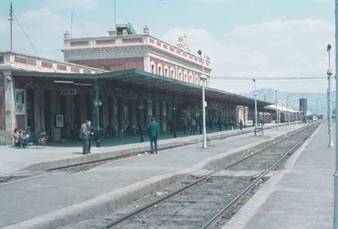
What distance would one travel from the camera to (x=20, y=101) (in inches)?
1390

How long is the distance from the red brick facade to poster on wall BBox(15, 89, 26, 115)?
27713 millimetres

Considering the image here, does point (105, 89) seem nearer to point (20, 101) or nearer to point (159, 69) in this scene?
point (20, 101)

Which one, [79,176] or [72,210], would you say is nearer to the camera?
[72,210]

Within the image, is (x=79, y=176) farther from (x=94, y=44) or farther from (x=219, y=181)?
(x=94, y=44)

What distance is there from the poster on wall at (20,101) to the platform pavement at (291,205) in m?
20.8

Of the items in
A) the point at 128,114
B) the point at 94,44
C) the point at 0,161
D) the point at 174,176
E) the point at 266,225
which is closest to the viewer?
the point at 266,225

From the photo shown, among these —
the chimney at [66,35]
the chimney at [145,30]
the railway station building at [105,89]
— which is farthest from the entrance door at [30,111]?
the chimney at [66,35]

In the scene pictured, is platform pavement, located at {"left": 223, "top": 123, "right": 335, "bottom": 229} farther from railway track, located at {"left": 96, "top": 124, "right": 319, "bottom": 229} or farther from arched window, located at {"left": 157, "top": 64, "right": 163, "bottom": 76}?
arched window, located at {"left": 157, "top": 64, "right": 163, "bottom": 76}

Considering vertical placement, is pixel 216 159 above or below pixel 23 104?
below

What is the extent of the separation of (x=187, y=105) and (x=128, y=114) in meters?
16.5

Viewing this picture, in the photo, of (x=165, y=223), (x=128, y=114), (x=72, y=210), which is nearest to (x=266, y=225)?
(x=165, y=223)

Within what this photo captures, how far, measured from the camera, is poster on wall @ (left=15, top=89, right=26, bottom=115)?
114ft

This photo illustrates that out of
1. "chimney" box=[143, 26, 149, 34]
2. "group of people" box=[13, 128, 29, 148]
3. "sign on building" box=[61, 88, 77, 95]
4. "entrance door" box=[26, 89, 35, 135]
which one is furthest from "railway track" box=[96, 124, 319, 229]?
"chimney" box=[143, 26, 149, 34]

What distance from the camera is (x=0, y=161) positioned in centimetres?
2402
